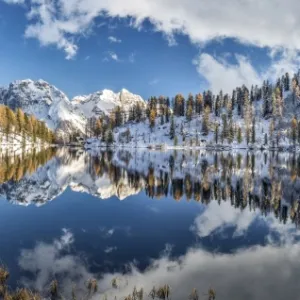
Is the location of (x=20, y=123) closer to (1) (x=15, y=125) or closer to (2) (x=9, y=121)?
(1) (x=15, y=125)

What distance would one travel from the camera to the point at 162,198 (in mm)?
39469

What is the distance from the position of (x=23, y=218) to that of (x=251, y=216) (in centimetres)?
1992

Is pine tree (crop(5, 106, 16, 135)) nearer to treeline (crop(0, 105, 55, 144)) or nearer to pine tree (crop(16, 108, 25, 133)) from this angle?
treeline (crop(0, 105, 55, 144))

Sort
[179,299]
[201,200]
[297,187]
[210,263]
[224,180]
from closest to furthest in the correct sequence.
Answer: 1. [179,299]
2. [210,263]
3. [201,200]
4. [297,187]
5. [224,180]

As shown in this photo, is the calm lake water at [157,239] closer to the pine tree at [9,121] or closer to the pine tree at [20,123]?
the pine tree at [9,121]

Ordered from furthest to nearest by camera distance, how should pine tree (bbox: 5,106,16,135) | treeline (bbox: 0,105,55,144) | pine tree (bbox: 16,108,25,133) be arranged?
pine tree (bbox: 16,108,25,133), pine tree (bbox: 5,106,16,135), treeline (bbox: 0,105,55,144)

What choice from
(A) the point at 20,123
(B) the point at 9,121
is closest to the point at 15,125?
(A) the point at 20,123

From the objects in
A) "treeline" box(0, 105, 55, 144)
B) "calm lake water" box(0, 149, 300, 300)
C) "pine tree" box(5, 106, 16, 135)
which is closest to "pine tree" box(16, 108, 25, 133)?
"treeline" box(0, 105, 55, 144)

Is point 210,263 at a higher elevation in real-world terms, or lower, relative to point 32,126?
lower

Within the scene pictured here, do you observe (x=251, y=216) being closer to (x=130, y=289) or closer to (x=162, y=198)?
(x=162, y=198)

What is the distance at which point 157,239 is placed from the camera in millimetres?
22812

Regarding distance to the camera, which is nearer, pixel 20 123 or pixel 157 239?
pixel 157 239

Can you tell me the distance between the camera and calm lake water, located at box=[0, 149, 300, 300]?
15.6m

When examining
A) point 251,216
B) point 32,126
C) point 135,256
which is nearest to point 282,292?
point 135,256
